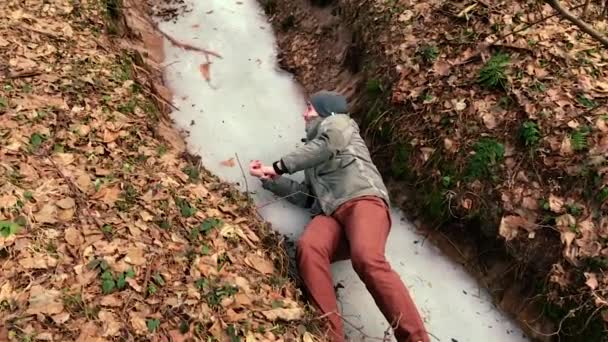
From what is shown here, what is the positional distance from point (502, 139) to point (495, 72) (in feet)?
2.43

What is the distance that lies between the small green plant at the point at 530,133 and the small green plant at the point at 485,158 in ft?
0.67

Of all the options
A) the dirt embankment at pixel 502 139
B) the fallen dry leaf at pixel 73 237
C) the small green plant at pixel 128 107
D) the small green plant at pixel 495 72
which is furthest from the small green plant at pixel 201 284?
the small green plant at pixel 495 72

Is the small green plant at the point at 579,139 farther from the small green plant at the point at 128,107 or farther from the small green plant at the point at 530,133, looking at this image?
the small green plant at the point at 128,107

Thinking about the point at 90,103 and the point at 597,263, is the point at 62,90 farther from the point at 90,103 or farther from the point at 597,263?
the point at 597,263

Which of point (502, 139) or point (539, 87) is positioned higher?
point (539, 87)

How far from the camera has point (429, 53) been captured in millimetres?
5840

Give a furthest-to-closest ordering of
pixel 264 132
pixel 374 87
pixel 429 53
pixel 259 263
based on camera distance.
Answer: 1. pixel 264 132
2. pixel 374 87
3. pixel 429 53
4. pixel 259 263

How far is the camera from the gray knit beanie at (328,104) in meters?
5.16

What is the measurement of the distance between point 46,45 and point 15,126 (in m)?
1.48

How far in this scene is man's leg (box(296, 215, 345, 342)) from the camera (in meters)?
4.24

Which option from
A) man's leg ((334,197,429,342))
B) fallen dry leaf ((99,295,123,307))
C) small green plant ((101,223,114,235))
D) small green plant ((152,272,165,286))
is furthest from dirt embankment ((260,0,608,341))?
fallen dry leaf ((99,295,123,307))

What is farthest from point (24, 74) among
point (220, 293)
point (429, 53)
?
point (429, 53)

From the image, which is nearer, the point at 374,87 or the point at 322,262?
the point at 322,262

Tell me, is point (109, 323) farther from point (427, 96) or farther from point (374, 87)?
point (374, 87)
